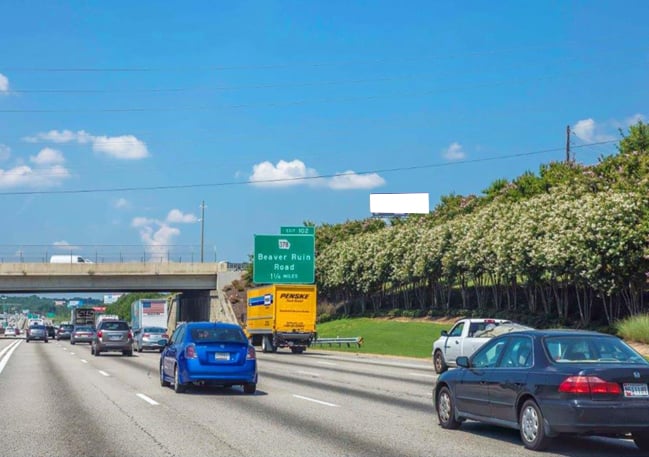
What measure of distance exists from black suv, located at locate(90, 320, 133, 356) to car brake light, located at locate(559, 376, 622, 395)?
33891mm

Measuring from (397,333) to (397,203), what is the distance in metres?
66.8

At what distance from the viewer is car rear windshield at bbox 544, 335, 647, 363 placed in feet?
38.8

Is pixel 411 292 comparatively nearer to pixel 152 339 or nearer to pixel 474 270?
pixel 474 270

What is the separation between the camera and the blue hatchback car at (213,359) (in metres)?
20.5

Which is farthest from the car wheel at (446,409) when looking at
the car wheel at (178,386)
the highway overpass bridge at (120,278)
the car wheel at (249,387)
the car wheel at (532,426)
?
the highway overpass bridge at (120,278)

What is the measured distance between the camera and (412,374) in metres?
28.2

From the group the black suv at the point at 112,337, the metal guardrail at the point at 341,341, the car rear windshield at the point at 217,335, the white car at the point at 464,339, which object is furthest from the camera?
the metal guardrail at the point at 341,341

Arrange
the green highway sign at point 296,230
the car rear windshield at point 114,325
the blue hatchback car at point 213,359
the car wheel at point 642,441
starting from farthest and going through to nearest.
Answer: the green highway sign at point 296,230, the car rear windshield at point 114,325, the blue hatchback car at point 213,359, the car wheel at point 642,441

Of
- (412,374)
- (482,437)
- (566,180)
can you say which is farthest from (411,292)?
(482,437)

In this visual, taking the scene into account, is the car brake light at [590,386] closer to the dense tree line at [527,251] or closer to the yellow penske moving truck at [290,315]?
the dense tree line at [527,251]

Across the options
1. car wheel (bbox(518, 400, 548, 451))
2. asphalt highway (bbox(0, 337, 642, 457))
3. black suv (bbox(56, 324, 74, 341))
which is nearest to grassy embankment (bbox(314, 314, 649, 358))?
asphalt highway (bbox(0, 337, 642, 457))

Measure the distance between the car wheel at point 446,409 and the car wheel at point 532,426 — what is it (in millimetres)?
2009

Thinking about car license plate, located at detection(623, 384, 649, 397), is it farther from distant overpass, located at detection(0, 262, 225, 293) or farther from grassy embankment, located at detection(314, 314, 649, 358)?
distant overpass, located at detection(0, 262, 225, 293)

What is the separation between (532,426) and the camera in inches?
463
